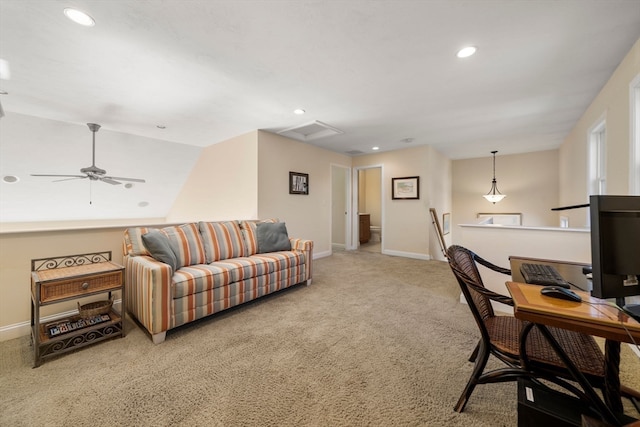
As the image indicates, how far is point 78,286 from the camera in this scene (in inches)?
75.9

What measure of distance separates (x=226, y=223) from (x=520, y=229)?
3.36 m

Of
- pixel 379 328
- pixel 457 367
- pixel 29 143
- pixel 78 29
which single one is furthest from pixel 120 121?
pixel 457 367

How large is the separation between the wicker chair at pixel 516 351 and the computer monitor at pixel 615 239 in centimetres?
34

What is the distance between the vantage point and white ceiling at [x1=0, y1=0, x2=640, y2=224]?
5.35ft

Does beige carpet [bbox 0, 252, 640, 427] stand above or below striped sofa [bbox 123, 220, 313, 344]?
below

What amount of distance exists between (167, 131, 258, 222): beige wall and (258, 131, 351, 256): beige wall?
7.7 inches

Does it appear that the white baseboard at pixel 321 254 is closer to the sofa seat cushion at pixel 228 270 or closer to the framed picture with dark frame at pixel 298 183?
the framed picture with dark frame at pixel 298 183

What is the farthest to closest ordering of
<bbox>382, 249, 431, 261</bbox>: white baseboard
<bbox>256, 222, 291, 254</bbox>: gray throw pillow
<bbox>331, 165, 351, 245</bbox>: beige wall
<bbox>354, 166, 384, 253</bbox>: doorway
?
<bbox>354, 166, 384, 253</bbox>: doorway
<bbox>331, 165, 351, 245</bbox>: beige wall
<bbox>382, 249, 431, 261</bbox>: white baseboard
<bbox>256, 222, 291, 254</bbox>: gray throw pillow

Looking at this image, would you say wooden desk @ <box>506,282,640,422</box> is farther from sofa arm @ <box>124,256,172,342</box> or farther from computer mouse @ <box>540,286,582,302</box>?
sofa arm @ <box>124,256,172,342</box>

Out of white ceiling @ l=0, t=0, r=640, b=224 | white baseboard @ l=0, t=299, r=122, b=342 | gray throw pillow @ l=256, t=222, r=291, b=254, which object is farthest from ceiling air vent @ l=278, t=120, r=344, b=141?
white baseboard @ l=0, t=299, r=122, b=342

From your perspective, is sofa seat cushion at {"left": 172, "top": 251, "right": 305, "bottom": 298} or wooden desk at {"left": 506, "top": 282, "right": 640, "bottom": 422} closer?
wooden desk at {"left": 506, "top": 282, "right": 640, "bottom": 422}

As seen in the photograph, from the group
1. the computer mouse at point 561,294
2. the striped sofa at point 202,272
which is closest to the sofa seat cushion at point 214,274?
Answer: the striped sofa at point 202,272

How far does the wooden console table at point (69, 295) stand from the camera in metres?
1.78

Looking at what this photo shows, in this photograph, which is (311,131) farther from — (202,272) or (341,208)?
(202,272)
